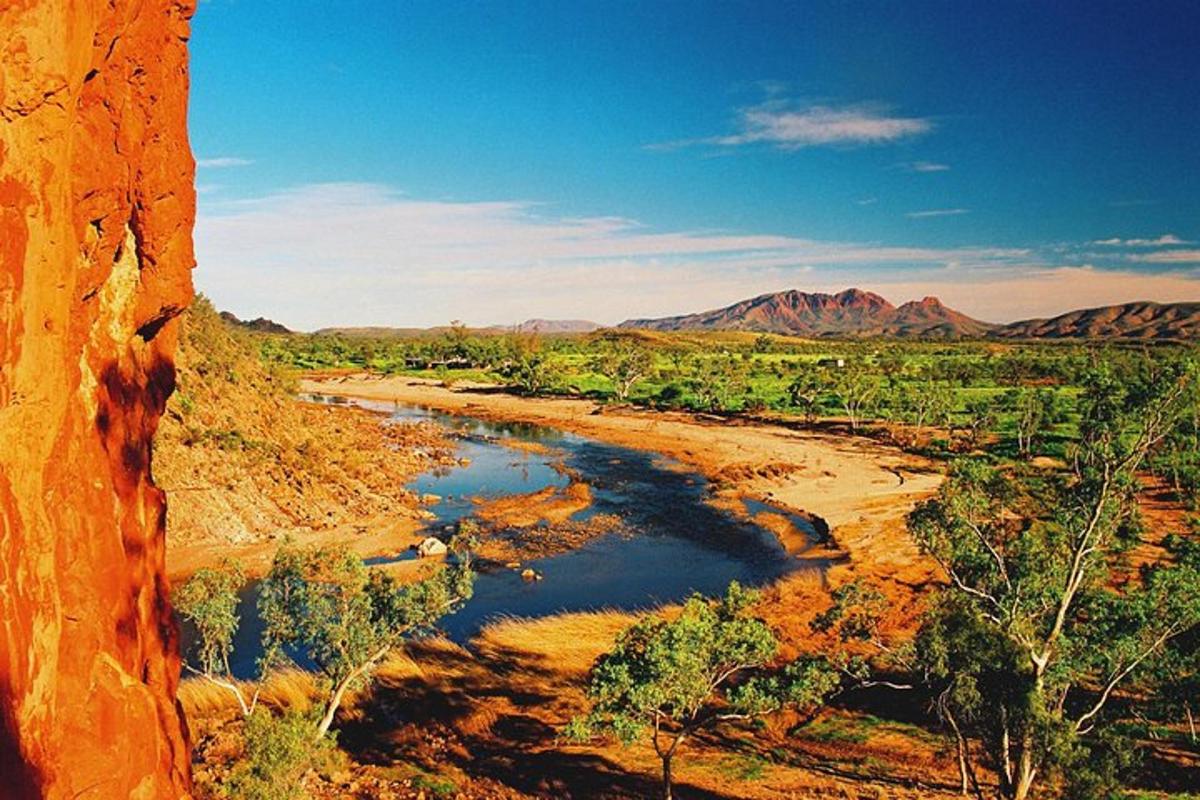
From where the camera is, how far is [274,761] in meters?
19.9

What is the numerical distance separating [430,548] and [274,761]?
31.6 m

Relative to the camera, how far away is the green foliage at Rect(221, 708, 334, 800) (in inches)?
783

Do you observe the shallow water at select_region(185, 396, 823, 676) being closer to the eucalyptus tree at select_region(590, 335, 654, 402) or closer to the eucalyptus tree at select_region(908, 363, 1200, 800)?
the eucalyptus tree at select_region(908, 363, 1200, 800)

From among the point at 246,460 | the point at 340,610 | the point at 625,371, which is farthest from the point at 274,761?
the point at 625,371

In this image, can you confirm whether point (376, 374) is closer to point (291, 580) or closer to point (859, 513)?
point (859, 513)

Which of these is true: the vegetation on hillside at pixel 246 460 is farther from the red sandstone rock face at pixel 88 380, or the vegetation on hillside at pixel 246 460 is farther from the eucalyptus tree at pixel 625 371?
A: the eucalyptus tree at pixel 625 371

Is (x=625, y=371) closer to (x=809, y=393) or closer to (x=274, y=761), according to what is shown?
(x=809, y=393)

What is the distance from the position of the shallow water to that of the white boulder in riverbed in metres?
1.11

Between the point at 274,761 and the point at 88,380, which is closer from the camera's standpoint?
the point at 88,380

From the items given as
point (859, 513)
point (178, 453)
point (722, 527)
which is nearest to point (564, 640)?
point (722, 527)

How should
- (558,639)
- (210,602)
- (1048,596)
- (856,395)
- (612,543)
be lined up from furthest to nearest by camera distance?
(856,395)
(612,543)
(558,639)
(210,602)
(1048,596)

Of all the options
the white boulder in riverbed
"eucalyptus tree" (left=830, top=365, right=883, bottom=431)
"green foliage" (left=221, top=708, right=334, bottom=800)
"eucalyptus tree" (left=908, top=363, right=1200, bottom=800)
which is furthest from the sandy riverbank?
"green foliage" (left=221, top=708, right=334, bottom=800)

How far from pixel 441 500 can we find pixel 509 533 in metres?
11.5

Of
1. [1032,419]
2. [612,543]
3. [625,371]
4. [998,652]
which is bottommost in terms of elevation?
[612,543]
